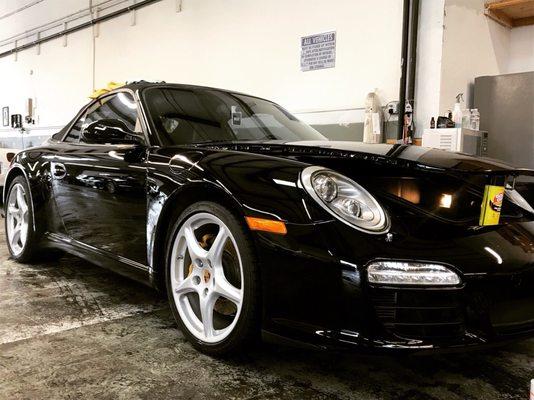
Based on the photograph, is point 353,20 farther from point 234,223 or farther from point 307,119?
point 234,223

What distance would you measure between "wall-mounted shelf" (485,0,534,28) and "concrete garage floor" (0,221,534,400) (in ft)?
11.9

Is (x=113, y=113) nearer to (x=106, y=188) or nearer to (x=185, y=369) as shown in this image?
(x=106, y=188)

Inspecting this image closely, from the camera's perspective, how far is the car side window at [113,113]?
2.25 m

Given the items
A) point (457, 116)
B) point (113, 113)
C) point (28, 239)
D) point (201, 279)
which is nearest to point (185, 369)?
point (201, 279)

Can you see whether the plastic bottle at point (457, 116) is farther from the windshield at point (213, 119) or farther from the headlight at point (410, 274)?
Answer: the headlight at point (410, 274)

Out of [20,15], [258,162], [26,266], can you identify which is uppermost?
[20,15]

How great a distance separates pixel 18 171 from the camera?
3.12m

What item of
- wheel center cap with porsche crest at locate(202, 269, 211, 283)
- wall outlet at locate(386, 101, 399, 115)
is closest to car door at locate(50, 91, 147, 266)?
wheel center cap with porsche crest at locate(202, 269, 211, 283)

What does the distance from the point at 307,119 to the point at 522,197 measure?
348 centimetres

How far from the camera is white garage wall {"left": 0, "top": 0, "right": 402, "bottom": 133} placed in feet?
15.2

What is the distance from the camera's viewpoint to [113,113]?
2523mm

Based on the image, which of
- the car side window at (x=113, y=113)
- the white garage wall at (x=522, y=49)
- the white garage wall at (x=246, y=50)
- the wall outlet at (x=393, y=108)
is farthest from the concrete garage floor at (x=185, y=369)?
the white garage wall at (x=522, y=49)

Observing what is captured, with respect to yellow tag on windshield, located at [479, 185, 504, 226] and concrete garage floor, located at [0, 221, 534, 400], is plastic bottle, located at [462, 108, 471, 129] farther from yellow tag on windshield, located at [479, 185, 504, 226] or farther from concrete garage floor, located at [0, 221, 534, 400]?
yellow tag on windshield, located at [479, 185, 504, 226]

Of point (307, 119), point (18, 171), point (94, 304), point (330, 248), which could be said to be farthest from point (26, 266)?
point (307, 119)
